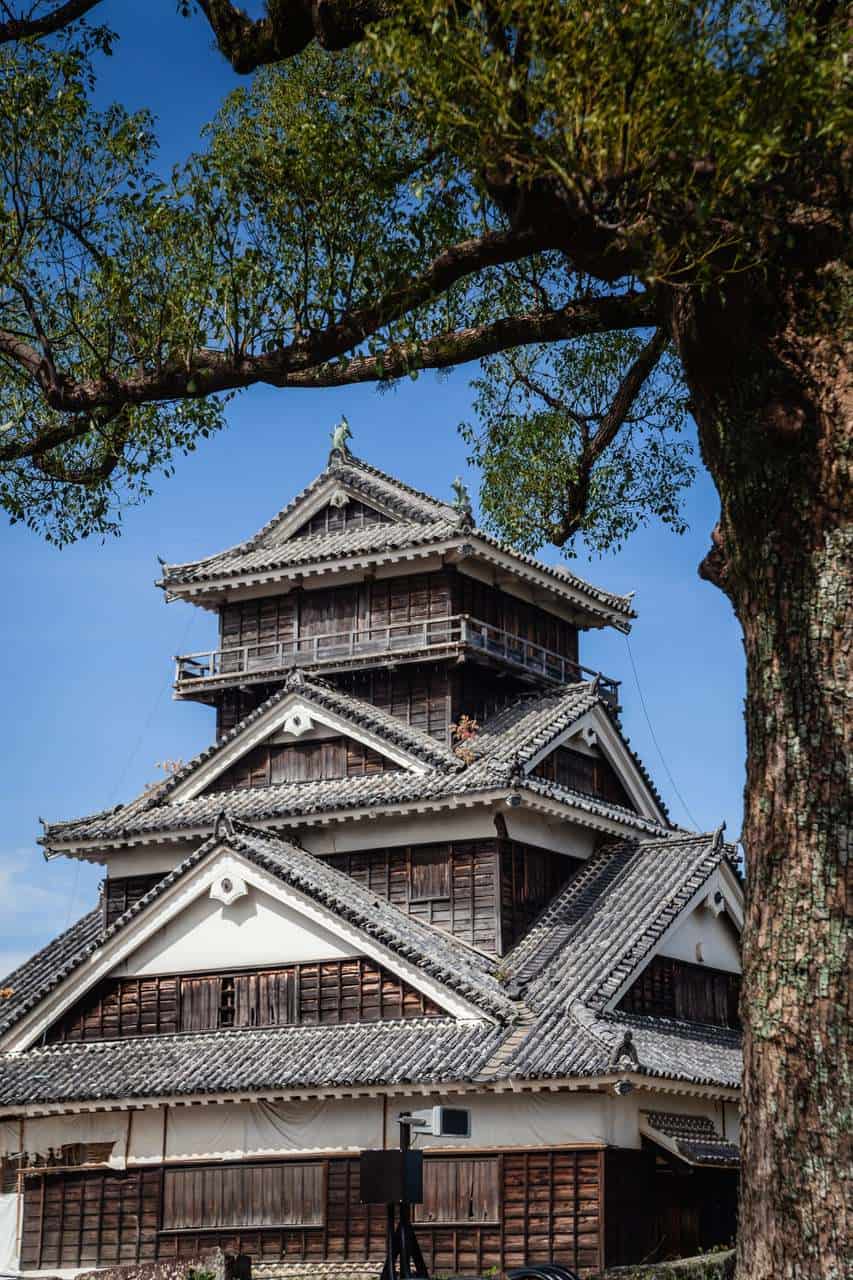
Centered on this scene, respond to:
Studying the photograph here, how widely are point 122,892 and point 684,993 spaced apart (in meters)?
11.5

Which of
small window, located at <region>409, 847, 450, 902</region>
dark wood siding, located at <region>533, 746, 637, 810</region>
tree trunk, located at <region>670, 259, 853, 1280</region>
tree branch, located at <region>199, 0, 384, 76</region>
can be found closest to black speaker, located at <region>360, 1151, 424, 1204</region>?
tree trunk, located at <region>670, 259, 853, 1280</region>

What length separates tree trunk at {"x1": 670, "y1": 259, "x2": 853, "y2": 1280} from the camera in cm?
1055

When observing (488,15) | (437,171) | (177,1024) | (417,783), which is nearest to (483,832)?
(417,783)

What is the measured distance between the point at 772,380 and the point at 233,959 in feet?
60.9

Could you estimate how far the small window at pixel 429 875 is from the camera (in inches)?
1112

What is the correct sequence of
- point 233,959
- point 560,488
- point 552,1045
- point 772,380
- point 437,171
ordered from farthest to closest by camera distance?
point 233,959
point 552,1045
point 560,488
point 437,171
point 772,380

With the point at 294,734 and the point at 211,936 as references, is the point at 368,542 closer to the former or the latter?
the point at 294,734

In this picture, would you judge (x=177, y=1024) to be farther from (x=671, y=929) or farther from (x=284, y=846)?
(x=671, y=929)

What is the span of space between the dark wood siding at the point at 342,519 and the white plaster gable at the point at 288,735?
446cm

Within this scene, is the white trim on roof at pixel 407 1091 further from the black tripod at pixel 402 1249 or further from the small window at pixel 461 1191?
the black tripod at pixel 402 1249

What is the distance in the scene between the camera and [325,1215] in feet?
81.4

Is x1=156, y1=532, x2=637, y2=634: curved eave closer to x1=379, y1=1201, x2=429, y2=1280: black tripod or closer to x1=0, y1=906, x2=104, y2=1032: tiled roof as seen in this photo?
x1=0, y1=906, x2=104, y2=1032: tiled roof

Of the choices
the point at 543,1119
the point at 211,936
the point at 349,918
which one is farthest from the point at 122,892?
the point at 543,1119

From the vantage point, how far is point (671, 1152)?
78.9 ft
